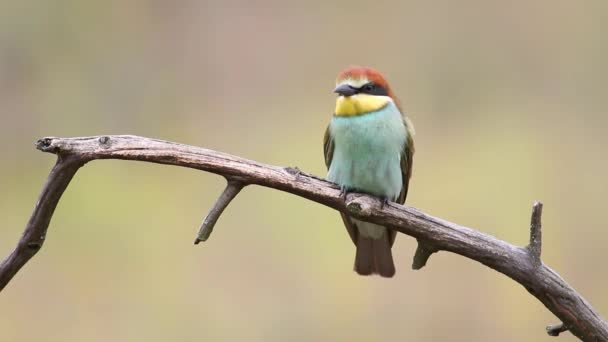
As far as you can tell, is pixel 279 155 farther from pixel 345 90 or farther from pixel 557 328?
pixel 557 328

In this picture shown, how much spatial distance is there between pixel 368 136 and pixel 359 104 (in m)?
0.08

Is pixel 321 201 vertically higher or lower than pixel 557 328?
higher

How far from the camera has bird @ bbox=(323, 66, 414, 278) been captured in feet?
5.98

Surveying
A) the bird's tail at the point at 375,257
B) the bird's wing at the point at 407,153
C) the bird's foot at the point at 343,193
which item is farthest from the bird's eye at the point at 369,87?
the bird's tail at the point at 375,257

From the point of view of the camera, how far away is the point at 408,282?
8.47 ft

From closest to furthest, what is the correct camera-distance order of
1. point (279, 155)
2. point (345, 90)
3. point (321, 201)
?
point (321, 201) → point (345, 90) → point (279, 155)

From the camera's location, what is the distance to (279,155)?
106 inches

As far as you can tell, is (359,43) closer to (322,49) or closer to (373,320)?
(322,49)

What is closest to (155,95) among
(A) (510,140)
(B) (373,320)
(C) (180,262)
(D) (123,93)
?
(D) (123,93)

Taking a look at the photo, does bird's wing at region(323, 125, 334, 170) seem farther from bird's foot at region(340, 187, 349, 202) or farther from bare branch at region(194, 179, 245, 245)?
bare branch at region(194, 179, 245, 245)

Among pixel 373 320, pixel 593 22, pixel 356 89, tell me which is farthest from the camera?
pixel 593 22

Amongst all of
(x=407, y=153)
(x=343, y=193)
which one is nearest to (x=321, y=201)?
(x=343, y=193)

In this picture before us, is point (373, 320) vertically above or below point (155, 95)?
below

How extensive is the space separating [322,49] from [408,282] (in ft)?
2.74
